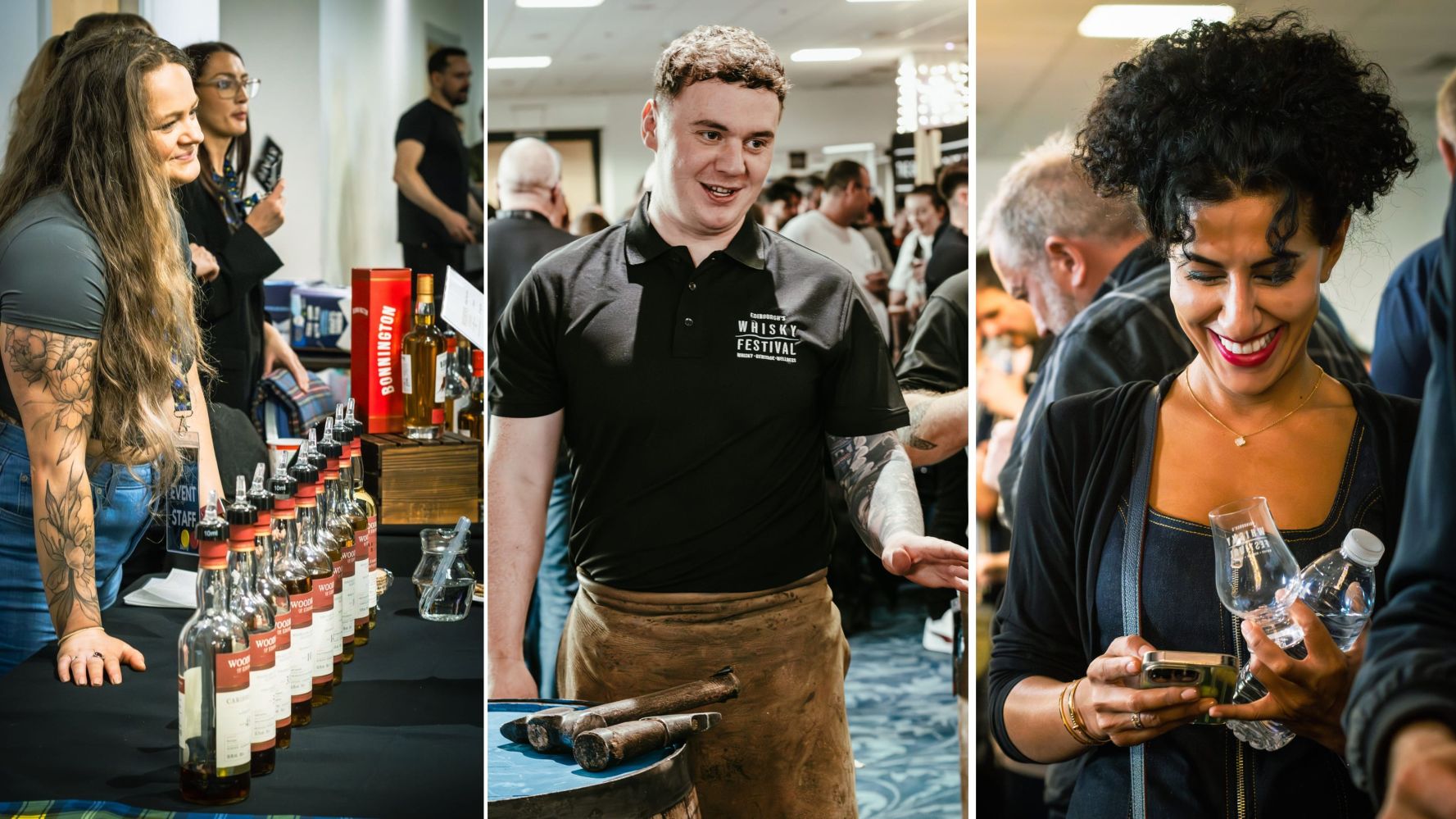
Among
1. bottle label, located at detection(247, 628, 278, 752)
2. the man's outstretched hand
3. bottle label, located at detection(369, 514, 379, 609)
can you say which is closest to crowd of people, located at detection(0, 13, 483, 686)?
bottle label, located at detection(369, 514, 379, 609)

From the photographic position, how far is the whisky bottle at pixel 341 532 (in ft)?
7.73

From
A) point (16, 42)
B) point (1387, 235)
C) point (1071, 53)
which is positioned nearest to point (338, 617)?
point (16, 42)

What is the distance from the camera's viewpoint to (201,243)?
2379 mm

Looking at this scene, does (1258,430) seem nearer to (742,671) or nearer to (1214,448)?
(1214,448)

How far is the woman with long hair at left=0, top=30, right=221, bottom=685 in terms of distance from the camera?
225 centimetres

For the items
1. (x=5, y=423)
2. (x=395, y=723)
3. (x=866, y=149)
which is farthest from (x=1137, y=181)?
(x=5, y=423)

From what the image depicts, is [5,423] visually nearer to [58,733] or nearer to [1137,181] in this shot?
[58,733]

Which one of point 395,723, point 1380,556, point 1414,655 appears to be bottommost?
point 395,723

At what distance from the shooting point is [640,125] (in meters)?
2.40

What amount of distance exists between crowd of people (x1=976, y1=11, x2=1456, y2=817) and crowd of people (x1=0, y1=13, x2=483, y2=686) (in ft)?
4.10

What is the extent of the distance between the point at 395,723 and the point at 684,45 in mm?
1380

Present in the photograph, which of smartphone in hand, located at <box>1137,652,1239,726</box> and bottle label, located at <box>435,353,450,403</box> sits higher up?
bottle label, located at <box>435,353,450,403</box>

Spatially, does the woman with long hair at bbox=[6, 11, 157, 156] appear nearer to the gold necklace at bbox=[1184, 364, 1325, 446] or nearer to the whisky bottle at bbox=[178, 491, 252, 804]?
the whisky bottle at bbox=[178, 491, 252, 804]

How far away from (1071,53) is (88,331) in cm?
190
